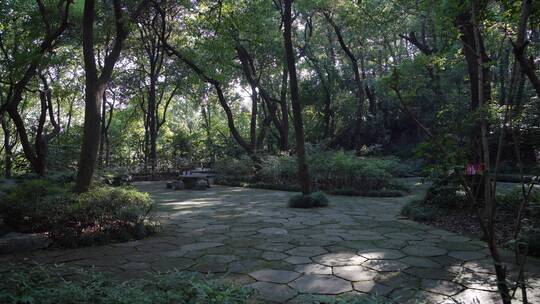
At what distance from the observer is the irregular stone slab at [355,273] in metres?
3.47

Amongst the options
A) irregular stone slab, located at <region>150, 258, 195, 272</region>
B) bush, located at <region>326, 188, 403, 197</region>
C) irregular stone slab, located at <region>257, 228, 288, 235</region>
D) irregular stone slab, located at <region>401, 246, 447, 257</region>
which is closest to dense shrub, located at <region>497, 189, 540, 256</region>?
irregular stone slab, located at <region>401, 246, 447, 257</region>

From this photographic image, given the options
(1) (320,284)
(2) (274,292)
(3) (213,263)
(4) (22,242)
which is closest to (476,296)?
(1) (320,284)

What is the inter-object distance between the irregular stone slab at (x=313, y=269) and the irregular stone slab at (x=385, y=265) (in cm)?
44

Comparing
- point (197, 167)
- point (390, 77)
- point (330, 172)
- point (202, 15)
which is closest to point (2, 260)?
point (390, 77)

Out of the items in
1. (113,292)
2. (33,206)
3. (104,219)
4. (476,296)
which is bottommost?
(476,296)

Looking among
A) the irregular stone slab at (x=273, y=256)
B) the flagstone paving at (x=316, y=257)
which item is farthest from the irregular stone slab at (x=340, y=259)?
the irregular stone slab at (x=273, y=256)

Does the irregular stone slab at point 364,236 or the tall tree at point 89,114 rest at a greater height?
the tall tree at point 89,114

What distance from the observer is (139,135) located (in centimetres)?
3191

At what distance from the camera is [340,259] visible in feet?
13.4

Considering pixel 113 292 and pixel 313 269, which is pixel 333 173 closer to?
pixel 313 269

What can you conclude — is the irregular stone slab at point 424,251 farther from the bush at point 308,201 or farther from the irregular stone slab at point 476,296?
the bush at point 308,201

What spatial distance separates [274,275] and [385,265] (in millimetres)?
1163

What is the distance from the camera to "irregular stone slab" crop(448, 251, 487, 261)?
13.4 feet

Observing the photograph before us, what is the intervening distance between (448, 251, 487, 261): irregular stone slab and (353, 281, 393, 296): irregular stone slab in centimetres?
137
